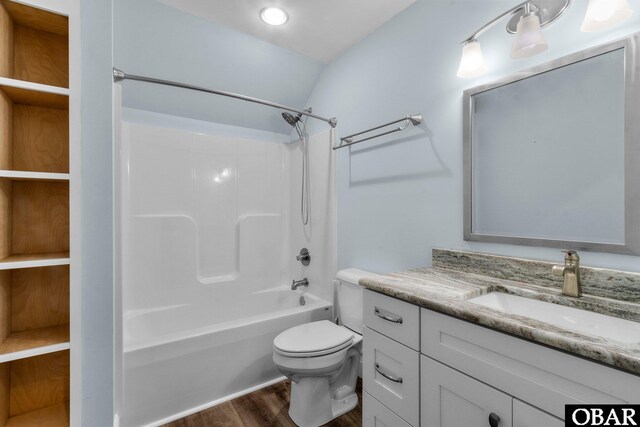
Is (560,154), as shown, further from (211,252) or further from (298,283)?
(211,252)

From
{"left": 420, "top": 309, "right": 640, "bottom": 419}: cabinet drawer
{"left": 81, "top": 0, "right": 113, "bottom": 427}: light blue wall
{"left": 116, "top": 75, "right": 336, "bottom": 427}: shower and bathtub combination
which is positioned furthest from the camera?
{"left": 116, "top": 75, "right": 336, "bottom": 427}: shower and bathtub combination

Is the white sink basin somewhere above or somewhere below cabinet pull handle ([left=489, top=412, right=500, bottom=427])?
above

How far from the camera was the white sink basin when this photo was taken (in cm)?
80

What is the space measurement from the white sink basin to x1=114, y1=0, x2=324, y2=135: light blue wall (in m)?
2.19

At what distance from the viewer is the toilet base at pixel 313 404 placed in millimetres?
1598

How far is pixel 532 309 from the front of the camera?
3.30 ft

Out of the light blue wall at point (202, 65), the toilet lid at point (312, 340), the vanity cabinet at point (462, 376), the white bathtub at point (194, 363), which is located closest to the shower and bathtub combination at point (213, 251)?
the white bathtub at point (194, 363)

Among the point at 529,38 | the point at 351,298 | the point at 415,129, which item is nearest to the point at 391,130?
the point at 415,129

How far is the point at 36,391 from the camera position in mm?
1150

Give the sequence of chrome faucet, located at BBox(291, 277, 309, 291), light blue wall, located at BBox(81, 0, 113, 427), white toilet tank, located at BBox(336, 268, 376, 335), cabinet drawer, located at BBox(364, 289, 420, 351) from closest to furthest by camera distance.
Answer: cabinet drawer, located at BBox(364, 289, 420, 351) → light blue wall, located at BBox(81, 0, 113, 427) → white toilet tank, located at BBox(336, 268, 376, 335) → chrome faucet, located at BBox(291, 277, 309, 291)

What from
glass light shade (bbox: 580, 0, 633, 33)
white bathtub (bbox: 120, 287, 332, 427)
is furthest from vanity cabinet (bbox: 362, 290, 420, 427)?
glass light shade (bbox: 580, 0, 633, 33)

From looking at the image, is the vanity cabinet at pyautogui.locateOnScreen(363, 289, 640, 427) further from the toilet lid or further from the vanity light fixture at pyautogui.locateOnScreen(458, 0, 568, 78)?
the vanity light fixture at pyautogui.locateOnScreen(458, 0, 568, 78)

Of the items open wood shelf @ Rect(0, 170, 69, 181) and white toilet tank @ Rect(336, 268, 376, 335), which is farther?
white toilet tank @ Rect(336, 268, 376, 335)

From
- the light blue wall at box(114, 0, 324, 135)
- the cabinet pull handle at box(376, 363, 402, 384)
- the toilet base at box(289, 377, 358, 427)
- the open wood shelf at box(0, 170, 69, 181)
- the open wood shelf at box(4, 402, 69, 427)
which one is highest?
the light blue wall at box(114, 0, 324, 135)
